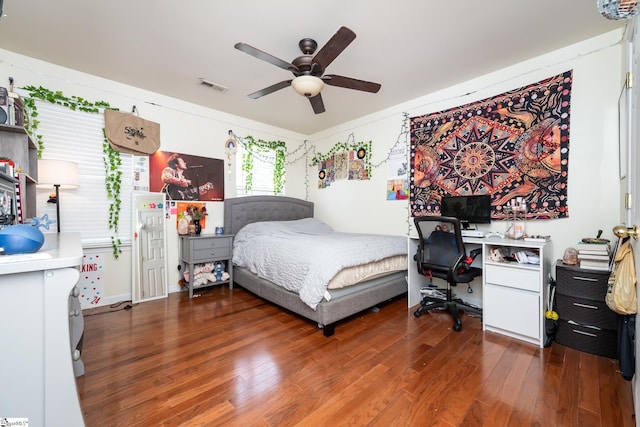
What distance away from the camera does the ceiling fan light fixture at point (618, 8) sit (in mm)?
903

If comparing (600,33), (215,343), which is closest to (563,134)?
(600,33)

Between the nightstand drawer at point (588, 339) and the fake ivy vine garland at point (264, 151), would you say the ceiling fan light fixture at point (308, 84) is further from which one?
the nightstand drawer at point (588, 339)

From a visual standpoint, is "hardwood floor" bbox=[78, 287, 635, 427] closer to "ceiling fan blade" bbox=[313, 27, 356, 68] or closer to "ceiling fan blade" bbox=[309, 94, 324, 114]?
"ceiling fan blade" bbox=[309, 94, 324, 114]

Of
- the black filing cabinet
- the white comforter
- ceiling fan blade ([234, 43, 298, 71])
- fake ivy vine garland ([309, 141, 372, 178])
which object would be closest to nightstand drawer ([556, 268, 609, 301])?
the black filing cabinet

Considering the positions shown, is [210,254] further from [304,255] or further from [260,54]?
[260,54]

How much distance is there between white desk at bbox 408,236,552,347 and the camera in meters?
2.12

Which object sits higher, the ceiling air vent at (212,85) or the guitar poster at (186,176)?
the ceiling air vent at (212,85)

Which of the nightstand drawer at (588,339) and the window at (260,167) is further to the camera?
the window at (260,167)

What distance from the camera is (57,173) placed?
250 cm

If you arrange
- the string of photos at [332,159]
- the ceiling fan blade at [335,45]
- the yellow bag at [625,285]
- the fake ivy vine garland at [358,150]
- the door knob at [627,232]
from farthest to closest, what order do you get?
the fake ivy vine garland at [358,150]
the string of photos at [332,159]
the ceiling fan blade at [335,45]
the yellow bag at [625,285]
the door knob at [627,232]

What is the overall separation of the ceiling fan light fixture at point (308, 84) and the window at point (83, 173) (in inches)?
95.4

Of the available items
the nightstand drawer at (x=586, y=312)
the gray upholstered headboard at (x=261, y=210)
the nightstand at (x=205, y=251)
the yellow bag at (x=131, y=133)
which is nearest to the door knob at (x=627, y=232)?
the nightstand drawer at (x=586, y=312)

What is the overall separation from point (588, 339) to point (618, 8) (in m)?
2.20

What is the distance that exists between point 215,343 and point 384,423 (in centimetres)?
144
